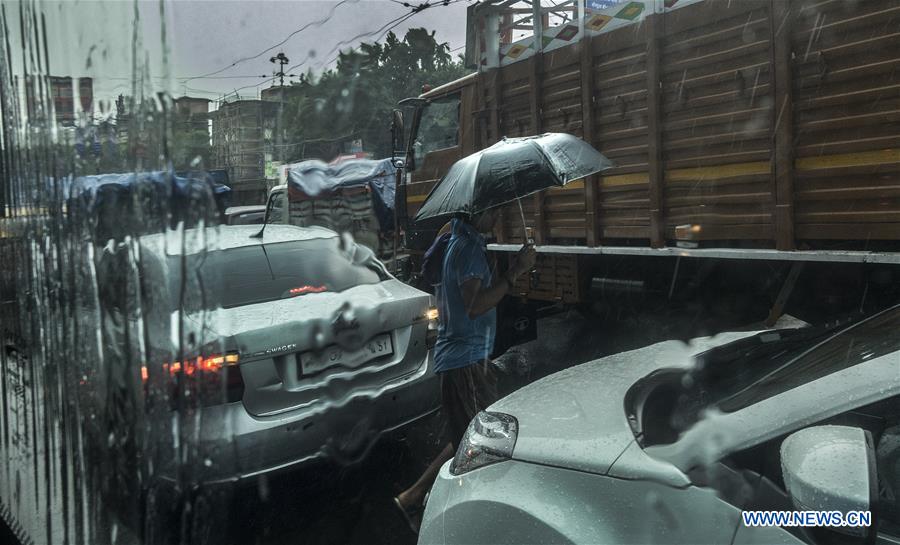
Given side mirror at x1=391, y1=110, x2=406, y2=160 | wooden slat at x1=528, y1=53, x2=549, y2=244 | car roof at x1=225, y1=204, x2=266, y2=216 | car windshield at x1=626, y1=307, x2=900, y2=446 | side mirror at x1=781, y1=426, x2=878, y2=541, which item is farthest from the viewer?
side mirror at x1=391, y1=110, x2=406, y2=160

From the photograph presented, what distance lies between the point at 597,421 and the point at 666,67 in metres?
3.02

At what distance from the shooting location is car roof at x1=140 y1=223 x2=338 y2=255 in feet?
5.87

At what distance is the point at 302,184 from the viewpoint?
11.1 feet

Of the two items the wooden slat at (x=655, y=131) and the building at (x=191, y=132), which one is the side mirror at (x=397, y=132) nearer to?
the wooden slat at (x=655, y=131)

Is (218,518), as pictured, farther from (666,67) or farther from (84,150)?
(666,67)

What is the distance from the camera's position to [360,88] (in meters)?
3.25

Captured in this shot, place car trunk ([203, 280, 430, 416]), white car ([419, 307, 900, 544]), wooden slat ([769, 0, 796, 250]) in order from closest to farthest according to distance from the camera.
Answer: white car ([419, 307, 900, 544]), car trunk ([203, 280, 430, 416]), wooden slat ([769, 0, 796, 250])

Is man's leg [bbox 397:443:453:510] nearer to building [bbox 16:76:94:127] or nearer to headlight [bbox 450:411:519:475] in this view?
headlight [bbox 450:411:519:475]

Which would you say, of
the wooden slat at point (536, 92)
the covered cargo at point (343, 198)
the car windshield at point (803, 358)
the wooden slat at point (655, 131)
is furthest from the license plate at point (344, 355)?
the wooden slat at point (536, 92)

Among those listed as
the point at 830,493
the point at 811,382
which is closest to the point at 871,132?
the point at 811,382

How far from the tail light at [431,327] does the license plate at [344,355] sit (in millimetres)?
274

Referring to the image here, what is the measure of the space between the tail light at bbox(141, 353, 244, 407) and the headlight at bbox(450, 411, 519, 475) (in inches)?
33.9

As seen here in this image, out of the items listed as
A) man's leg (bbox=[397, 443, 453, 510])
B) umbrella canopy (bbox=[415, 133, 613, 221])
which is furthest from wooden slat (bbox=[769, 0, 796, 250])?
man's leg (bbox=[397, 443, 453, 510])

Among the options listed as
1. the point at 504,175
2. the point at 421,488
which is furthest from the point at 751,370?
the point at 421,488
